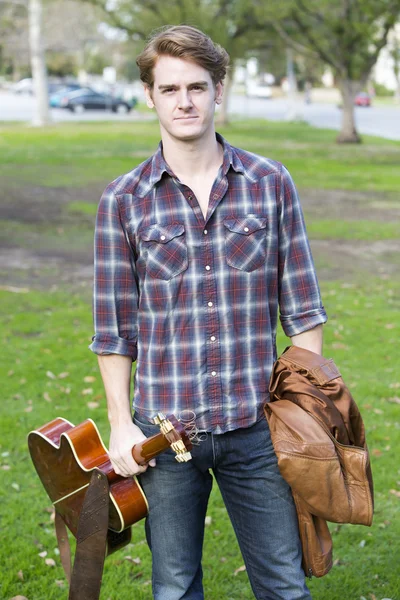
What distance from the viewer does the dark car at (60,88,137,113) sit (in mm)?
55500

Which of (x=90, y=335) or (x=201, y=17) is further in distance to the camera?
(x=201, y=17)

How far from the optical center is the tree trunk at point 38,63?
37.5 meters

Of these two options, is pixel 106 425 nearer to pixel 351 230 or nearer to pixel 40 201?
pixel 351 230

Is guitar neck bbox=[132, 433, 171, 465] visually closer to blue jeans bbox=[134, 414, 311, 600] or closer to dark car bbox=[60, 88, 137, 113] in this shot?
blue jeans bbox=[134, 414, 311, 600]

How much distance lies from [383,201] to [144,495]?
15212 millimetres

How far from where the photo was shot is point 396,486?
17.4 ft

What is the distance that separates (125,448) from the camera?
9.14 feet

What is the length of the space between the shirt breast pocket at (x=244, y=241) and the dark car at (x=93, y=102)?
54.0m

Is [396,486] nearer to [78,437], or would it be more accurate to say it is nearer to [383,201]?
[78,437]

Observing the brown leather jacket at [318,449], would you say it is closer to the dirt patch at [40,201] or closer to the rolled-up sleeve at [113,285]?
the rolled-up sleeve at [113,285]

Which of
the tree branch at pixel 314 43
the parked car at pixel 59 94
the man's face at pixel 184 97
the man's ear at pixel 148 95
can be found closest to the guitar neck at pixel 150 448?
the man's face at pixel 184 97

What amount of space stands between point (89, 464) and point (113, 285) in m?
0.61

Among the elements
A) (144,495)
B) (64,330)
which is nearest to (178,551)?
(144,495)

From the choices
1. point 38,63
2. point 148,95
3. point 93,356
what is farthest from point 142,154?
point 148,95
